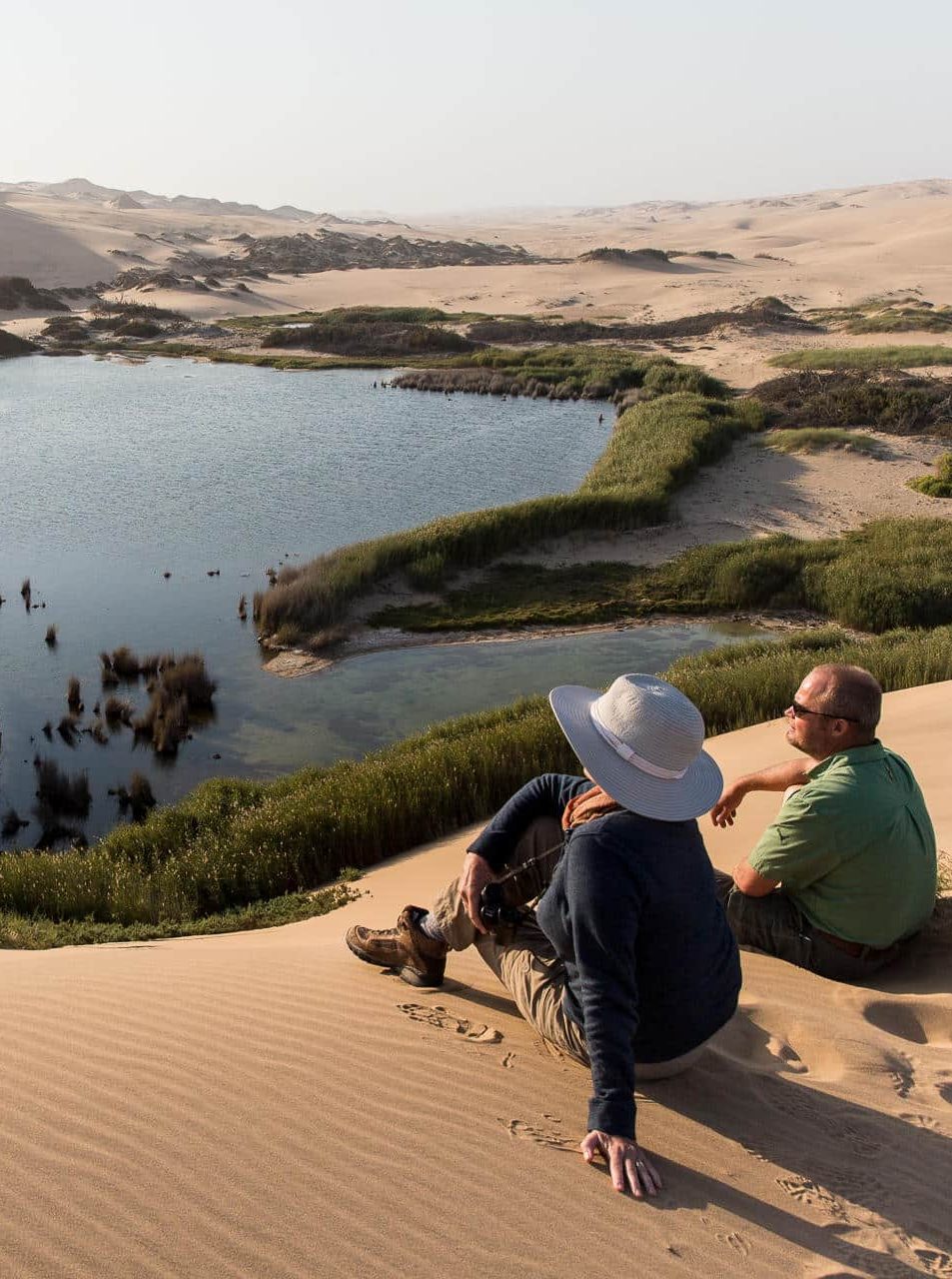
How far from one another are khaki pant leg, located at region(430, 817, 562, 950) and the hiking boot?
0.12 metres

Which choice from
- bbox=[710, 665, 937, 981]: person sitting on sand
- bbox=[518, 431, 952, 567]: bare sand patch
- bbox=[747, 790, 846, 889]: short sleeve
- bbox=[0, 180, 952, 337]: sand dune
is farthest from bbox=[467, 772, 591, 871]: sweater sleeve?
bbox=[0, 180, 952, 337]: sand dune

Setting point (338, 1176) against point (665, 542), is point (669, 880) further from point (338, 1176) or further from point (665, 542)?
point (665, 542)

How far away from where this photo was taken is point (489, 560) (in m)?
17.8

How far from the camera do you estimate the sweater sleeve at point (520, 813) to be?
3.83 m

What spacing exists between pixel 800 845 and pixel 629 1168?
168 centimetres

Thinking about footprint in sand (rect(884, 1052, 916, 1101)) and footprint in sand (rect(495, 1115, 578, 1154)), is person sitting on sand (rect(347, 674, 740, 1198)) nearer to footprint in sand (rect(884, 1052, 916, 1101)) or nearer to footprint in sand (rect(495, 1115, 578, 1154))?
footprint in sand (rect(495, 1115, 578, 1154))

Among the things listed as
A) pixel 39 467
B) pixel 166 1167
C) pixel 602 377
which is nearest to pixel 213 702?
pixel 166 1167

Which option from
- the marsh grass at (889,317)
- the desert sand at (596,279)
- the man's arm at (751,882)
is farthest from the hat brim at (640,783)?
the marsh grass at (889,317)

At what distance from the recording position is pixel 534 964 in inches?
152

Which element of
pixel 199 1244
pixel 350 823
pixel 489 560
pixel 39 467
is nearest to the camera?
pixel 199 1244

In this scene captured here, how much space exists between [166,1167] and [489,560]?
49.1 feet

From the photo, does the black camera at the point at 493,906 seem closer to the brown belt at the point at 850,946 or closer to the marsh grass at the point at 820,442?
the brown belt at the point at 850,946

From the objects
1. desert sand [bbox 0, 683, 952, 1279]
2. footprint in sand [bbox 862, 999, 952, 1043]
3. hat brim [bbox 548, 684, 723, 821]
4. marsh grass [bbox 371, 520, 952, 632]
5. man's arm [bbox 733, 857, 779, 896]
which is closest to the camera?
desert sand [bbox 0, 683, 952, 1279]

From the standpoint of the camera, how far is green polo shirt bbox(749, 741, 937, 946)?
169 inches
